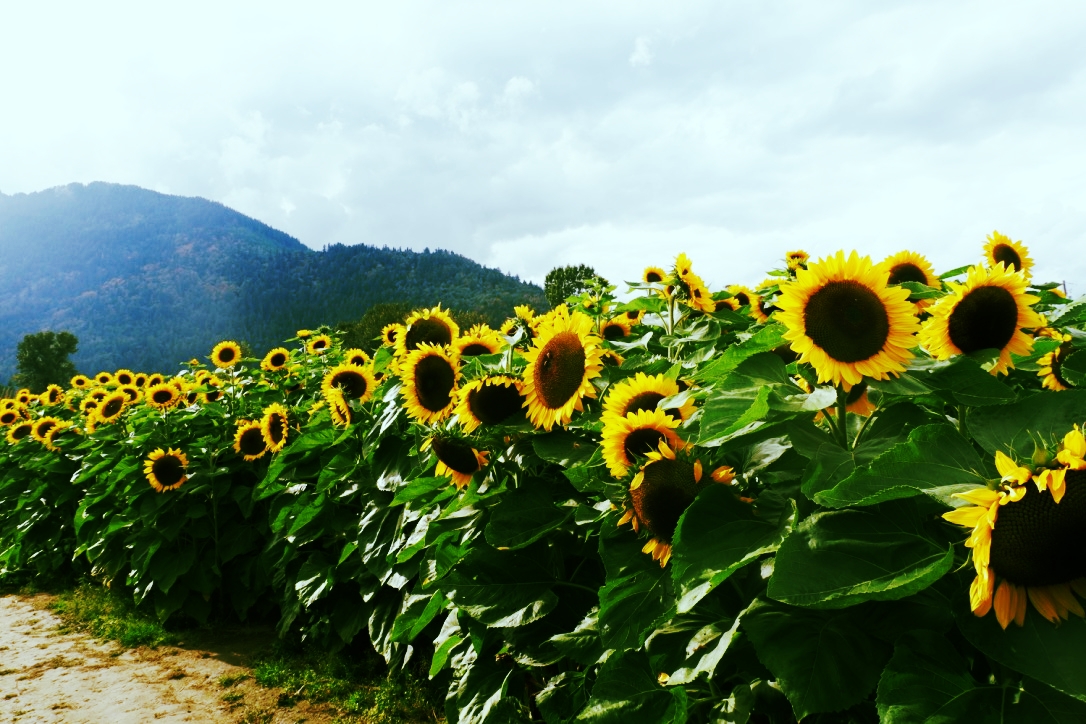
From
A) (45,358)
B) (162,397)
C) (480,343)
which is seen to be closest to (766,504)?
(480,343)

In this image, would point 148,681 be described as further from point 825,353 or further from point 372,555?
point 825,353

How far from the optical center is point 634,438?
168 cm

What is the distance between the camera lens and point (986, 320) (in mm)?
1543

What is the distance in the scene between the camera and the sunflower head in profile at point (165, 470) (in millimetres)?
5504

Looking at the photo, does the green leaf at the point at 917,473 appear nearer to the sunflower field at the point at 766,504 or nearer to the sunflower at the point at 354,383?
the sunflower field at the point at 766,504

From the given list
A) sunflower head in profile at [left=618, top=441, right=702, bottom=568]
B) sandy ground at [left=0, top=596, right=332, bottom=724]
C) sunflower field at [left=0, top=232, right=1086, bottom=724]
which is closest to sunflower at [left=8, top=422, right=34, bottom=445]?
sandy ground at [left=0, top=596, right=332, bottom=724]

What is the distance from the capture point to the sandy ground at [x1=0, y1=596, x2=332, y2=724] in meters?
4.19

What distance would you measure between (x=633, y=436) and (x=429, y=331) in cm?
182

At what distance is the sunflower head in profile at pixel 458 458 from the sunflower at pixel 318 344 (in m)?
3.87

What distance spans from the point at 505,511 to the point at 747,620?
38.2 inches

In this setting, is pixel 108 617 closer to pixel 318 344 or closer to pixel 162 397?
pixel 162 397

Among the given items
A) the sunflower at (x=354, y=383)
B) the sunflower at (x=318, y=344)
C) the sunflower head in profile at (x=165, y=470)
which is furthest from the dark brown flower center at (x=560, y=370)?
the sunflower head in profile at (x=165, y=470)

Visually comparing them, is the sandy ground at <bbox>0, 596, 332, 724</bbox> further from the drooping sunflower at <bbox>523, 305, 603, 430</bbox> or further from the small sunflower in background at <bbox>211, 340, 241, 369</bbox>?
the drooping sunflower at <bbox>523, 305, 603, 430</bbox>

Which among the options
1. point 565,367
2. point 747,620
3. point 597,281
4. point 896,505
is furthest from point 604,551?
point 597,281
